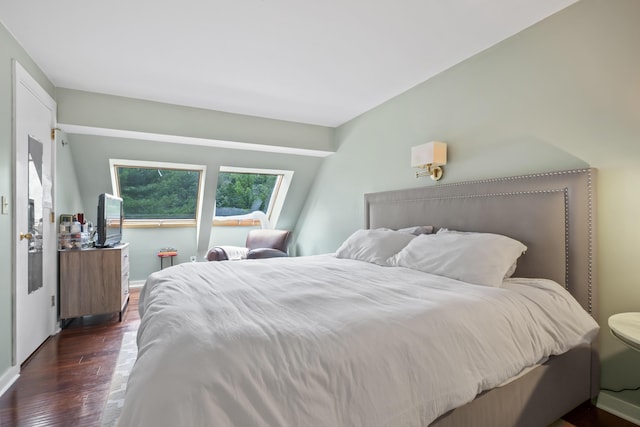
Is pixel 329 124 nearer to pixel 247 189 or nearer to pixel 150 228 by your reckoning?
pixel 247 189

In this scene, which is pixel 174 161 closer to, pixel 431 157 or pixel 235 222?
pixel 235 222

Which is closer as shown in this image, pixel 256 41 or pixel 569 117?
pixel 569 117

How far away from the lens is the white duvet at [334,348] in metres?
0.87

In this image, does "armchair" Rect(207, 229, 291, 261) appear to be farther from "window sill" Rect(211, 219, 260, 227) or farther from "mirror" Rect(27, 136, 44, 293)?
"mirror" Rect(27, 136, 44, 293)

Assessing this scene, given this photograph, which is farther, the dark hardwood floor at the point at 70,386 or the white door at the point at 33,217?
the white door at the point at 33,217

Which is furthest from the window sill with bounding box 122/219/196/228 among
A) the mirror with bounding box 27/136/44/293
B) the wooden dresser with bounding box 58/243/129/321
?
the mirror with bounding box 27/136/44/293

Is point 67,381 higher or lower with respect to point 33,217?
lower

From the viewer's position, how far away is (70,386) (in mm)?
2080


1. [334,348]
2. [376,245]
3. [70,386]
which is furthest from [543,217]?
[70,386]

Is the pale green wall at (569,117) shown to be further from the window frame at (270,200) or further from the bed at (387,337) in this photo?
the window frame at (270,200)

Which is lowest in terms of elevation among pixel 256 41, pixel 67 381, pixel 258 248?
pixel 67 381

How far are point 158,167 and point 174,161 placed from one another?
47 centimetres

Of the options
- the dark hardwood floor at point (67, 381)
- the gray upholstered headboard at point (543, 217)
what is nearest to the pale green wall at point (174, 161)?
the dark hardwood floor at point (67, 381)

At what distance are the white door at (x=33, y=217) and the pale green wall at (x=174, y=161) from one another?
0.71 meters
